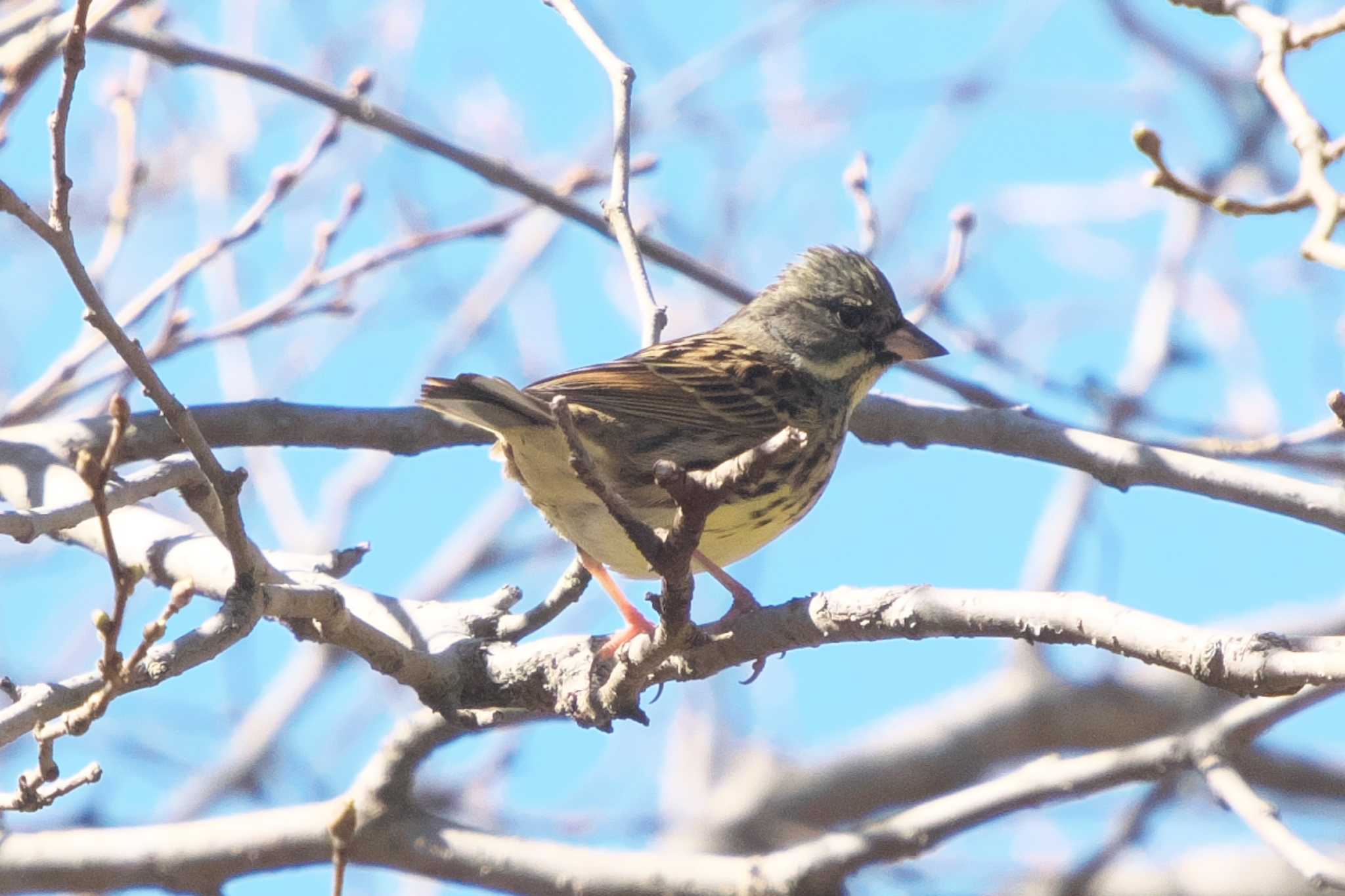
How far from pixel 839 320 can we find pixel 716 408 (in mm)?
946

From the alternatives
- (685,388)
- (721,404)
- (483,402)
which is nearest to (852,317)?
(721,404)

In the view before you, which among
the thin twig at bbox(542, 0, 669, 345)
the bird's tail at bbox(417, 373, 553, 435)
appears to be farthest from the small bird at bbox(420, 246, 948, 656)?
the thin twig at bbox(542, 0, 669, 345)

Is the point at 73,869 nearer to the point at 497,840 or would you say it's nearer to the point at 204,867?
the point at 204,867

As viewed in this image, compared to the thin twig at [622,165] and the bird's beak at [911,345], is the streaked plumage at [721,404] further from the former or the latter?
the thin twig at [622,165]

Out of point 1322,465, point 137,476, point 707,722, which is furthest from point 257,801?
point 1322,465

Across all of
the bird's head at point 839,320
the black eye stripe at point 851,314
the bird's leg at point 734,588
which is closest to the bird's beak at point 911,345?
the bird's head at point 839,320

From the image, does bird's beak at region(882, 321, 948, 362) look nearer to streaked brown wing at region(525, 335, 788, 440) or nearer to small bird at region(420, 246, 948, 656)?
small bird at region(420, 246, 948, 656)

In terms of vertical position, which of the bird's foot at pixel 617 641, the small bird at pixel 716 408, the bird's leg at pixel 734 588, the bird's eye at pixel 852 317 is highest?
the bird's eye at pixel 852 317

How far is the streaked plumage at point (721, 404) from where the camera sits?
4.84 m

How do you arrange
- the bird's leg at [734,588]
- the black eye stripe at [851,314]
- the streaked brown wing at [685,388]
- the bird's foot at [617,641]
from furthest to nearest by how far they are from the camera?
1. the black eye stripe at [851,314]
2. the streaked brown wing at [685,388]
3. the bird's leg at [734,588]
4. the bird's foot at [617,641]

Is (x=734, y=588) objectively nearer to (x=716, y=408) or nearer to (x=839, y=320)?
(x=716, y=408)

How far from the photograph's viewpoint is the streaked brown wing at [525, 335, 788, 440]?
520cm

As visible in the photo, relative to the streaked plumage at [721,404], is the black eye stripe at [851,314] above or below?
above

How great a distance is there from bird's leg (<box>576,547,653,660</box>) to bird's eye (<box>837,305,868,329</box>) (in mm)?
1474
